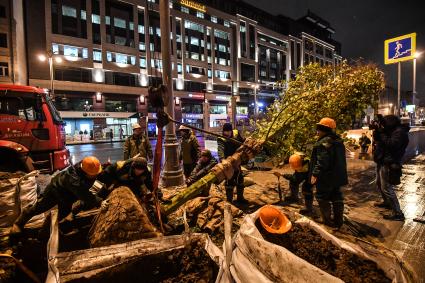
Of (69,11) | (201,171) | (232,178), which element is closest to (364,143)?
(232,178)

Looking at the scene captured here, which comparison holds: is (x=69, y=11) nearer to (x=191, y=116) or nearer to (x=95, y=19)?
(x=95, y=19)

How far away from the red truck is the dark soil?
579cm

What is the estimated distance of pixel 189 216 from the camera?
393cm

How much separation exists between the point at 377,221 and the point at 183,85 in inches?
1685

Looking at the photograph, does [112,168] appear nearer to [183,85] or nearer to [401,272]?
[401,272]

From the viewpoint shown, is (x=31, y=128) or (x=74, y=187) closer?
(x=74, y=187)

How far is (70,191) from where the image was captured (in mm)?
3643

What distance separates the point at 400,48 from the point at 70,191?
1640cm

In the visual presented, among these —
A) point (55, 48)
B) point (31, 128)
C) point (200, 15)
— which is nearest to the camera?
point (31, 128)

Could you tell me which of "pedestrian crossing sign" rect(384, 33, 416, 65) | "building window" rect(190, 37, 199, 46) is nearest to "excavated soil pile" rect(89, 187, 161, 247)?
"pedestrian crossing sign" rect(384, 33, 416, 65)

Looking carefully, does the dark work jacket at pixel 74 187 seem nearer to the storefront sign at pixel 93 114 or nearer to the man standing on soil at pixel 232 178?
the man standing on soil at pixel 232 178

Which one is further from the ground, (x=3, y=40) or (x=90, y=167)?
(x=3, y=40)

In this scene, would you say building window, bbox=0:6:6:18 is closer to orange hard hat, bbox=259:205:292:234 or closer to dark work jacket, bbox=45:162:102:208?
dark work jacket, bbox=45:162:102:208

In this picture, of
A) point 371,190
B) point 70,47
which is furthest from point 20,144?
point 70,47
